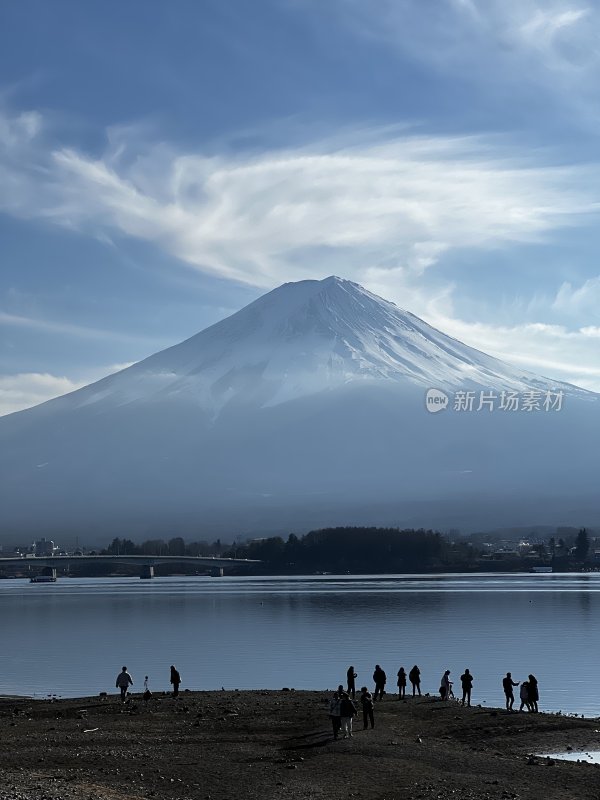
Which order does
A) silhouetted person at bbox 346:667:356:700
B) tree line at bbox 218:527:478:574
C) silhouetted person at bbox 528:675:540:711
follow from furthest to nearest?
1. tree line at bbox 218:527:478:574
2. silhouetted person at bbox 346:667:356:700
3. silhouetted person at bbox 528:675:540:711

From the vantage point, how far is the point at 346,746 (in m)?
27.4

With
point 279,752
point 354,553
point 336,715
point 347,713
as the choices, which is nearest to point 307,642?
point 336,715

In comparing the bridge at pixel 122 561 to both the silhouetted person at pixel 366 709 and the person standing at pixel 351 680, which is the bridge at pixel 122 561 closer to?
the person standing at pixel 351 680

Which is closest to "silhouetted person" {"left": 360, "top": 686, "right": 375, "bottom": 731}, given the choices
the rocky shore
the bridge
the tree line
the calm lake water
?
the rocky shore

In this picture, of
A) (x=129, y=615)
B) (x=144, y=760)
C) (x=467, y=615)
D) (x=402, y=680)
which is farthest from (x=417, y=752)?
(x=129, y=615)

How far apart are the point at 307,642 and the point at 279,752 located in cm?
3705

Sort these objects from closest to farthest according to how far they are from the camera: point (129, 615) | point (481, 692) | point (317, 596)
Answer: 1. point (481, 692)
2. point (129, 615)
3. point (317, 596)

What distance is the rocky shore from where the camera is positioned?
22.6 m

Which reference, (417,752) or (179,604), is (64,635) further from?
(417,752)

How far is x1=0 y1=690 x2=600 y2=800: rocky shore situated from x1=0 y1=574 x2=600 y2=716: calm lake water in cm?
722

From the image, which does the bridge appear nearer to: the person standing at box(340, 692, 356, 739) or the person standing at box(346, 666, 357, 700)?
the person standing at box(346, 666, 357, 700)

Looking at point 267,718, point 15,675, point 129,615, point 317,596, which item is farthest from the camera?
point 317,596

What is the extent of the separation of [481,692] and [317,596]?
75.4 m

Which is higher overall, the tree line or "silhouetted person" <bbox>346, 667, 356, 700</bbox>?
the tree line
